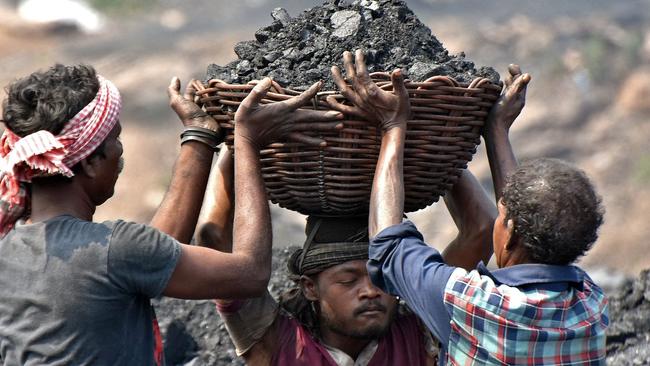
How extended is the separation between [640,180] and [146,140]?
5.94m

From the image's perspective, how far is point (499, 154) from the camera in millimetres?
3592

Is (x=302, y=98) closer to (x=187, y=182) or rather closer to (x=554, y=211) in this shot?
(x=187, y=182)

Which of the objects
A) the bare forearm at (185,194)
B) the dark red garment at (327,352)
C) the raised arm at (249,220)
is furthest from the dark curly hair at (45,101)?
the dark red garment at (327,352)

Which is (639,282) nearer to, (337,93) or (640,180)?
(337,93)

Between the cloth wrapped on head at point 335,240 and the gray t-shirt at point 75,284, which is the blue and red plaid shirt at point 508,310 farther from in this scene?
the cloth wrapped on head at point 335,240

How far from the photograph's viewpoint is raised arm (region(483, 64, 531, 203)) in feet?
11.6

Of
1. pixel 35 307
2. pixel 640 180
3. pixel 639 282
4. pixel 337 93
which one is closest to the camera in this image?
pixel 35 307

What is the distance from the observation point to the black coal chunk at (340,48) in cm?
340

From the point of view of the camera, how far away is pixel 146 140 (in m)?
13.5

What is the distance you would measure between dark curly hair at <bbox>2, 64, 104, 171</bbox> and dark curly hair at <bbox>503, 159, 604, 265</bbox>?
1.17 m

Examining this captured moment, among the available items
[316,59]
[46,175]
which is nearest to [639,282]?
[316,59]

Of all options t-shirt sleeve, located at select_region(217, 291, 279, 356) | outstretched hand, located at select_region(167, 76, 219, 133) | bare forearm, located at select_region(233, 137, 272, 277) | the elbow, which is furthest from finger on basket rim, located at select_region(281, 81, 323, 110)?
t-shirt sleeve, located at select_region(217, 291, 279, 356)

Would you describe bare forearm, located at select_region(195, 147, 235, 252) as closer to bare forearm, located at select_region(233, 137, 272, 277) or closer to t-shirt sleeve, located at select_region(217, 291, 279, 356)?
t-shirt sleeve, located at select_region(217, 291, 279, 356)

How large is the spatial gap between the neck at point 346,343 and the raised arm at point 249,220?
0.91 meters
